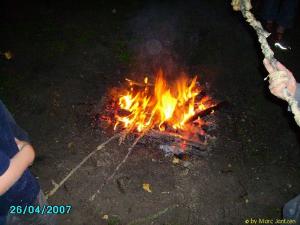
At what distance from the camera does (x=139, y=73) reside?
703 cm

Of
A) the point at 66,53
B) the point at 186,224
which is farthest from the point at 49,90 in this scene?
the point at 186,224

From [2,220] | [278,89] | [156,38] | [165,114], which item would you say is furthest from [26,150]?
[156,38]

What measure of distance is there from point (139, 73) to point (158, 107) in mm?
1572

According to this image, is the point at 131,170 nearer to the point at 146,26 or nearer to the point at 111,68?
the point at 111,68

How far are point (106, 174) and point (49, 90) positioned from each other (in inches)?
98.0

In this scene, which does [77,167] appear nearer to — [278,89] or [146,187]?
[146,187]

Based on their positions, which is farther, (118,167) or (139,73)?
(139,73)

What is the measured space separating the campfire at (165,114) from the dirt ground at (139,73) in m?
0.29

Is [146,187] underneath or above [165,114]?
underneath

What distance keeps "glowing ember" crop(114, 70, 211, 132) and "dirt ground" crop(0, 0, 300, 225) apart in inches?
17.7

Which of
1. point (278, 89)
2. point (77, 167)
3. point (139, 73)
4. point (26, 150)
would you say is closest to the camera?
point (278, 89)

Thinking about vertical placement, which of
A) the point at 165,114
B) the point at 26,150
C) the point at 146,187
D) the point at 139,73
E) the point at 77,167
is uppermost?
the point at 26,150

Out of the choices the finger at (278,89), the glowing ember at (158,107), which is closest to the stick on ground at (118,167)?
the glowing ember at (158,107)

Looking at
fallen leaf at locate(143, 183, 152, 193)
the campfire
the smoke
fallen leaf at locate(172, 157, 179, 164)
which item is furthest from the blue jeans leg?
the smoke
